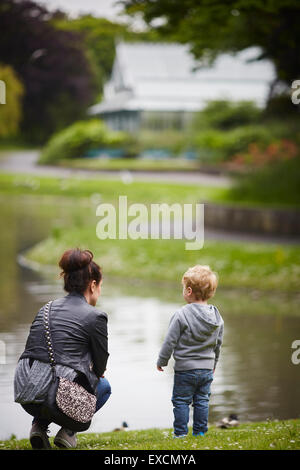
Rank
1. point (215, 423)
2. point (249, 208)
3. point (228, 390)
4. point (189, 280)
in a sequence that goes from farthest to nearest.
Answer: point (249, 208)
point (228, 390)
point (215, 423)
point (189, 280)

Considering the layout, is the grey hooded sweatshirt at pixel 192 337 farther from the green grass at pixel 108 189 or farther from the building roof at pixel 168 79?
the building roof at pixel 168 79

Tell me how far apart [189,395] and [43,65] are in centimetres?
3821

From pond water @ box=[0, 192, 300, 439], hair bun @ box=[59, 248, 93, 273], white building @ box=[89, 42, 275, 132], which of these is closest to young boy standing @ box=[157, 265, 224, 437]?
hair bun @ box=[59, 248, 93, 273]

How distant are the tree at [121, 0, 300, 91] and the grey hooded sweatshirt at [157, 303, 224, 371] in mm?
9383

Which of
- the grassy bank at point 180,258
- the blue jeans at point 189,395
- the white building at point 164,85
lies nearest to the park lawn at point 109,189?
the grassy bank at point 180,258

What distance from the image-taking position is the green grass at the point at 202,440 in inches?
193

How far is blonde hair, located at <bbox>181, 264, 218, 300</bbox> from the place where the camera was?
533cm

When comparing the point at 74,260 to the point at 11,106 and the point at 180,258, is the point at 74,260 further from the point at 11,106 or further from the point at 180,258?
the point at 11,106

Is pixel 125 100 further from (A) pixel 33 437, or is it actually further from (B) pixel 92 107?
(A) pixel 33 437

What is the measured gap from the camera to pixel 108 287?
528 inches

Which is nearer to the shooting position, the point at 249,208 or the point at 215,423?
the point at 215,423

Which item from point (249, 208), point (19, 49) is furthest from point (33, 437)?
point (19, 49)

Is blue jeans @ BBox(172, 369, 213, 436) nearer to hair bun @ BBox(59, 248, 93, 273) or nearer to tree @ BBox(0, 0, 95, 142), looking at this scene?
hair bun @ BBox(59, 248, 93, 273)
